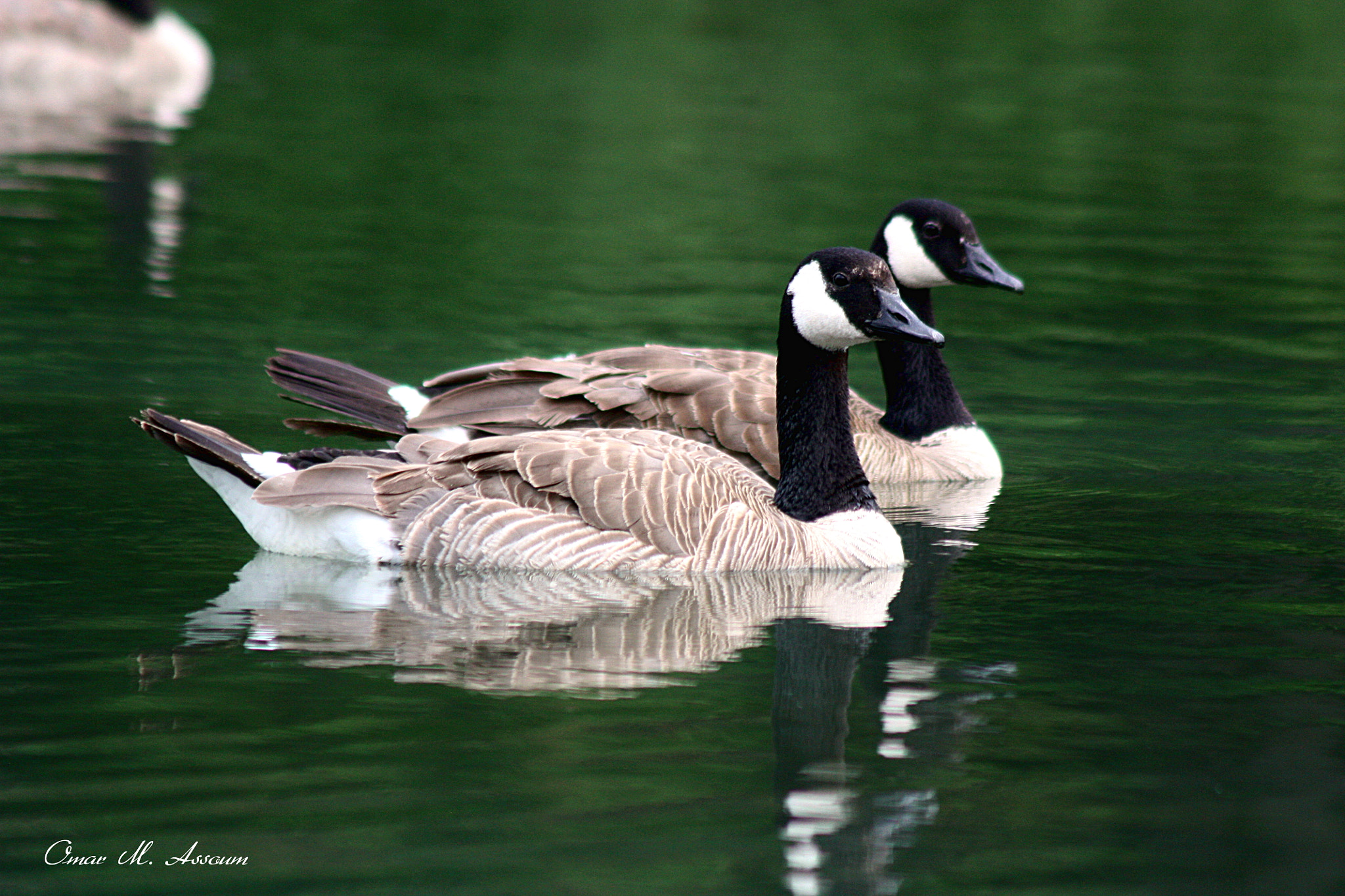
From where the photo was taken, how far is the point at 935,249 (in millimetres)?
12031

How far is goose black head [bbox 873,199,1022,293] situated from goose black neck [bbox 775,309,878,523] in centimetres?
255

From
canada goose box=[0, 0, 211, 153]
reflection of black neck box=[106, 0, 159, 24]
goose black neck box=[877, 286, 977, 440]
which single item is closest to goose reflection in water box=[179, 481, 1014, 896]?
goose black neck box=[877, 286, 977, 440]

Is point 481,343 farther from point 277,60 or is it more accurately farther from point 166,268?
point 277,60

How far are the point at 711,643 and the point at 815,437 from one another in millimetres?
1829

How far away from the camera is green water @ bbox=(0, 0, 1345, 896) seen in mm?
5871

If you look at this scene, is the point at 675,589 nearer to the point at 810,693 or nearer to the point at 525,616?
the point at 525,616

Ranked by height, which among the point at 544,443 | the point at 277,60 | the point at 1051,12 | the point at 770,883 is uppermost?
the point at 1051,12

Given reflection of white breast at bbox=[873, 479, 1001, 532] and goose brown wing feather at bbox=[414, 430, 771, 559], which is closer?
goose brown wing feather at bbox=[414, 430, 771, 559]

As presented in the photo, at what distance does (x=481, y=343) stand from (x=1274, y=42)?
26.5 meters

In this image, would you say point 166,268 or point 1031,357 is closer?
point 1031,357

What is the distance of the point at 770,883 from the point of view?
218 inches

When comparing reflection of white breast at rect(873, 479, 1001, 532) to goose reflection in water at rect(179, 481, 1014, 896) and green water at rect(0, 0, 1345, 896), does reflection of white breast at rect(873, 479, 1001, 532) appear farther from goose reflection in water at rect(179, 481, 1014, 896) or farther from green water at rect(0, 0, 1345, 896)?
goose reflection in water at rect(179, 481, 1014, 896)

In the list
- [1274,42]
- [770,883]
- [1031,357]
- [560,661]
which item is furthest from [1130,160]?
[770,883]

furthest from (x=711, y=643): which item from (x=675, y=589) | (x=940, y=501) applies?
(x=940, y=501)
